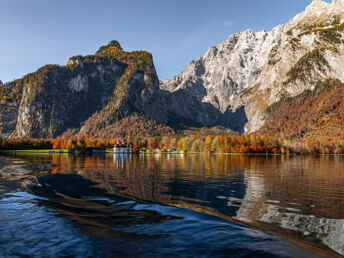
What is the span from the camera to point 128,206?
74.5ft

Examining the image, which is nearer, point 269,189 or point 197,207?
point 197,207

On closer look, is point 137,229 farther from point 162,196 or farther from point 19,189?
point 19,189

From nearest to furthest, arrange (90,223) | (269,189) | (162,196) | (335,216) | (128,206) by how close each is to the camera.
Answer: (90,223), (335,216), (128,206), (162,196), (269,189)

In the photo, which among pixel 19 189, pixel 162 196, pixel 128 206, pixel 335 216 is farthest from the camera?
pixel 19 189

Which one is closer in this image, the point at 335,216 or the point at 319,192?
the point at 335,216

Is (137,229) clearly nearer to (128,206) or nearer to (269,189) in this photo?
(128,206)

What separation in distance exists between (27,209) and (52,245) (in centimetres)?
940

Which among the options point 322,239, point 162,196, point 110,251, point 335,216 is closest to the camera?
point 110,251

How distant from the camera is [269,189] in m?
34.1

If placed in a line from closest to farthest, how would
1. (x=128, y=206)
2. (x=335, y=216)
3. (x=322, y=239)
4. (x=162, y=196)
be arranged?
(x=322, y=239)
(x=335, y=216)
(x=128, y=206)
(x=162, y=196)

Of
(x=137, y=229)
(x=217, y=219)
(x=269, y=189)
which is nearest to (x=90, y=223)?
(x=137, y=229)

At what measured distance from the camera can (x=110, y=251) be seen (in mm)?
13062

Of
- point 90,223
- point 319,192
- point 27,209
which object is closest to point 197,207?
point 90,223

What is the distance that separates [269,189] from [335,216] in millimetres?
13860
